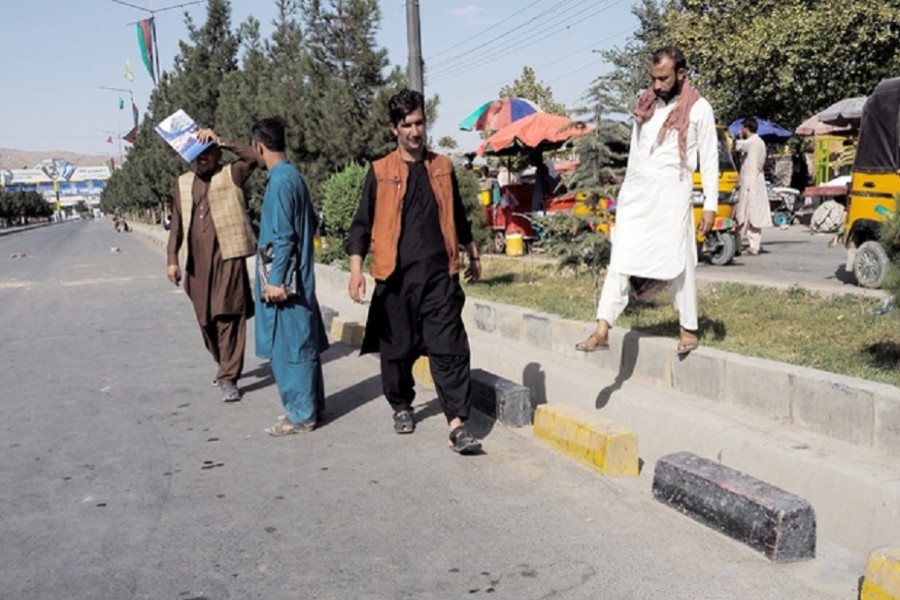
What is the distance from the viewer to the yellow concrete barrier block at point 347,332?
859cm

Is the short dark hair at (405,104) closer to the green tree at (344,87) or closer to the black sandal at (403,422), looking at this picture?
the black sandal at (403,422)

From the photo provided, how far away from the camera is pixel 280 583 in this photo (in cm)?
339

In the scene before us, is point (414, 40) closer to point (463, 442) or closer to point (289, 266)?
point (289, 266)

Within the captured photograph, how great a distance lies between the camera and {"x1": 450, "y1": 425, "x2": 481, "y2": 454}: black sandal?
490 centimetres

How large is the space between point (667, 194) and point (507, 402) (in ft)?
4.97

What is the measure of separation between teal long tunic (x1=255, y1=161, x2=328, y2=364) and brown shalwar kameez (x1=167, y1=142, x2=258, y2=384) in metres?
0.90

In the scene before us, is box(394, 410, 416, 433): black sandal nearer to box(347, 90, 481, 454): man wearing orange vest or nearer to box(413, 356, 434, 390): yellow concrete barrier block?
box(347, 90, 481, 454): man wearing orange vest

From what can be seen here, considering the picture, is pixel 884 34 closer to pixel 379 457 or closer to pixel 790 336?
pixel 790 336

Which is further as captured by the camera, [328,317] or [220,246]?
[328,317]

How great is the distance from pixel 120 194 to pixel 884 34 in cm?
6259

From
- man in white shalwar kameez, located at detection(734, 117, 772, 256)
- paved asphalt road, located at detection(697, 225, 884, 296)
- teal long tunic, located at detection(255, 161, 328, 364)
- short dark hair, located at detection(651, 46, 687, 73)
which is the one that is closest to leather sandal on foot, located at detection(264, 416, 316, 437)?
teal long tunic, located at detection(255, 161, 328, 364)

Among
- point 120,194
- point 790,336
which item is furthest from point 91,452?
point 120,194

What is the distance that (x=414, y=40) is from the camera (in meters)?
10.4

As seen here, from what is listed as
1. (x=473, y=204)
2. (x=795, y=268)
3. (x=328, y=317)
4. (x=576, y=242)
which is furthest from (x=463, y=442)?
(x=473, y=204)
